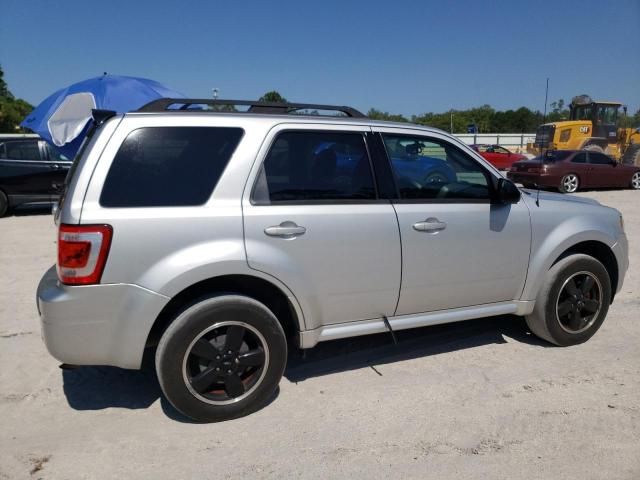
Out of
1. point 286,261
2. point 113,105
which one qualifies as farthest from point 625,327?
point 113,105

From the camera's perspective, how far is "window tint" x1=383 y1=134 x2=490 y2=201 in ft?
11.7

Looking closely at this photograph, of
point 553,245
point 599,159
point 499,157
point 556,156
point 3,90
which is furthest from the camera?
point 3,90

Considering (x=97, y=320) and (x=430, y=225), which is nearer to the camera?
(x=97, y=320)

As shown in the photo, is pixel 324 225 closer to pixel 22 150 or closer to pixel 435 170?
pixel 435 170

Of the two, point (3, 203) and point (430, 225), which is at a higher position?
point (430, 225)

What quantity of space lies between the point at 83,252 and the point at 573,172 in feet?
52.0

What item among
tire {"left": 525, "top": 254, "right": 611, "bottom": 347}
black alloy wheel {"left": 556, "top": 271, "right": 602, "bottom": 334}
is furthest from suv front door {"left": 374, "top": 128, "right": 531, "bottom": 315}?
black alloy wheel {"left": 556, "top": 271, "right": 602, "bottom": 334}

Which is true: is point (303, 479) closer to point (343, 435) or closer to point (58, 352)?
point (343, 435)

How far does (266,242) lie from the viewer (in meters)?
3.01

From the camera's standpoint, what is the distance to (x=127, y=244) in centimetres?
271

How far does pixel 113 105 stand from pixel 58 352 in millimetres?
6140

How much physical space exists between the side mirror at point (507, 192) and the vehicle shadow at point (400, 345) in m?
1.33

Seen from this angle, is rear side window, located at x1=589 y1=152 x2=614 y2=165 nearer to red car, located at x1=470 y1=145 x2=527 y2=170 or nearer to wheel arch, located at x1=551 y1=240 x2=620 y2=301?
red car, located at x1=470 y1=145 x2=527 y2=170

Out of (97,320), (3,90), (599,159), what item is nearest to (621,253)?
(97,320)
